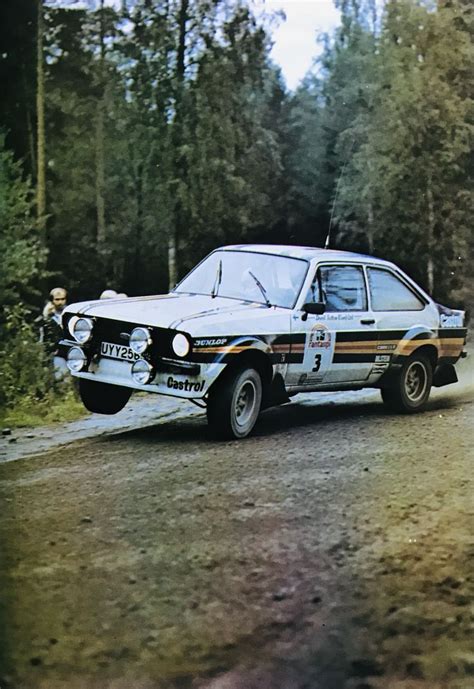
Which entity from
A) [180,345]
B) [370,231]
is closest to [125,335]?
[180,345]

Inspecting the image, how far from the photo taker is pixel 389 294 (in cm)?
268

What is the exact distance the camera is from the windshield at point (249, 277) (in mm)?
2527

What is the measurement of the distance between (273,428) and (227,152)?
0.83m

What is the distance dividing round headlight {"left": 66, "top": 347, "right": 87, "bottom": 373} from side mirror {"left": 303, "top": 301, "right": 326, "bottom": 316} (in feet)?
2.25

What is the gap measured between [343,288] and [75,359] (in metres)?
0.87

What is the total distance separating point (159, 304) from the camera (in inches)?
95.3

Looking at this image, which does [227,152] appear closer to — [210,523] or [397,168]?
[397,168]

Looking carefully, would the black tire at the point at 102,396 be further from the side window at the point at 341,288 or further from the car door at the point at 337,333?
the side window at the point at 341,288

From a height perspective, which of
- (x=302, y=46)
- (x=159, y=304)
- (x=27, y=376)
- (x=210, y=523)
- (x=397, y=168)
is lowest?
(x=210, y=523)

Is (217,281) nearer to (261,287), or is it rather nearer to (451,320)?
(261,287)

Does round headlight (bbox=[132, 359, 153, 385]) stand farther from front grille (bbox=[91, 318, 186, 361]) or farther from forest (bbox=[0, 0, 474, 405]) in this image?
forest (bbox=[0, 0, 474, 405])

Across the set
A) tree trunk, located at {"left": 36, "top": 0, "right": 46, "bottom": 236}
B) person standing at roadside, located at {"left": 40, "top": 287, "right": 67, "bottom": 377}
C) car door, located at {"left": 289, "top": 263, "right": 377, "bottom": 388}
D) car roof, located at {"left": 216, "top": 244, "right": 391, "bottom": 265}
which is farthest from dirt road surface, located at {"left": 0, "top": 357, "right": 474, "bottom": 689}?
tree trunk, located at {"left": 36, "top": 0, "right": 46, "bottom": 236}

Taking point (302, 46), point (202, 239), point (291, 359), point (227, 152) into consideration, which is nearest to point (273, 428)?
point (291, 359)

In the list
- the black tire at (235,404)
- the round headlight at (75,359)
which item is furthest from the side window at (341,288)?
the round headlight at (75,359)
